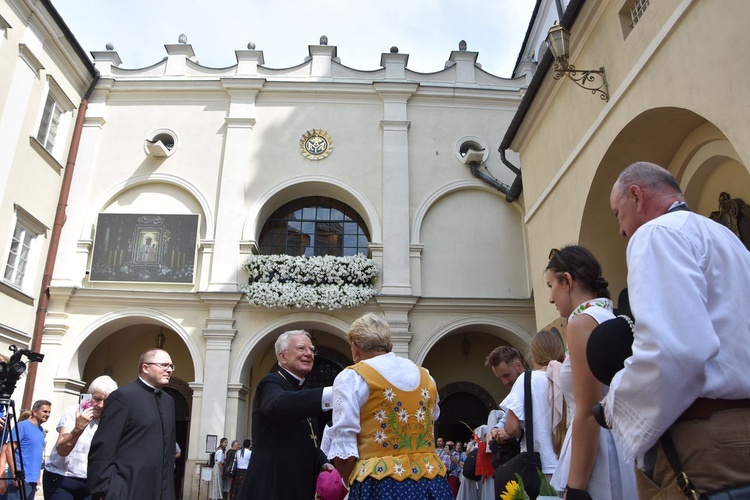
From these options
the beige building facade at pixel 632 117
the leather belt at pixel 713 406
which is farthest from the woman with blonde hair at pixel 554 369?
the beige building facade at pixel 632 117

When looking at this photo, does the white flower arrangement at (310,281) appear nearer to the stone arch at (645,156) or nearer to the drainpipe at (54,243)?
the drainpipe at (54,243)

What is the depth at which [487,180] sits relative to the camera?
15.9m

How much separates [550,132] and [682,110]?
374cm

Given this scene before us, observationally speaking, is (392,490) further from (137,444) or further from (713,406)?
(137,444)

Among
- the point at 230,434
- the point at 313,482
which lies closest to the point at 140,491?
the point at 313,482

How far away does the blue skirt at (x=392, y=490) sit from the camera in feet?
9.23

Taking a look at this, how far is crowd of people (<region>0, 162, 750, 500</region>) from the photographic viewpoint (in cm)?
160

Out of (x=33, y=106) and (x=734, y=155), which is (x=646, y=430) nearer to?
(x=734, y=155)

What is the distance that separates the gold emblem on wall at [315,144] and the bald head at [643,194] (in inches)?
573

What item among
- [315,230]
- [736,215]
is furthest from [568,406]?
[315,230]

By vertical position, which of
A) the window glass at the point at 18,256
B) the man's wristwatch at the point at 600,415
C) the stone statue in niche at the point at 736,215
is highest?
the window glass at the point at 18,256

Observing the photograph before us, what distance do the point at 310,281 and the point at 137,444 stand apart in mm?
10991

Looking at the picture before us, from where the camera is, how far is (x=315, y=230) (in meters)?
17.0

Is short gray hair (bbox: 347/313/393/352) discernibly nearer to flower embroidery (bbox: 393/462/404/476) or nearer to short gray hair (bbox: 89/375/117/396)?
flower embroidery (bbox: 393/462/404/476)
